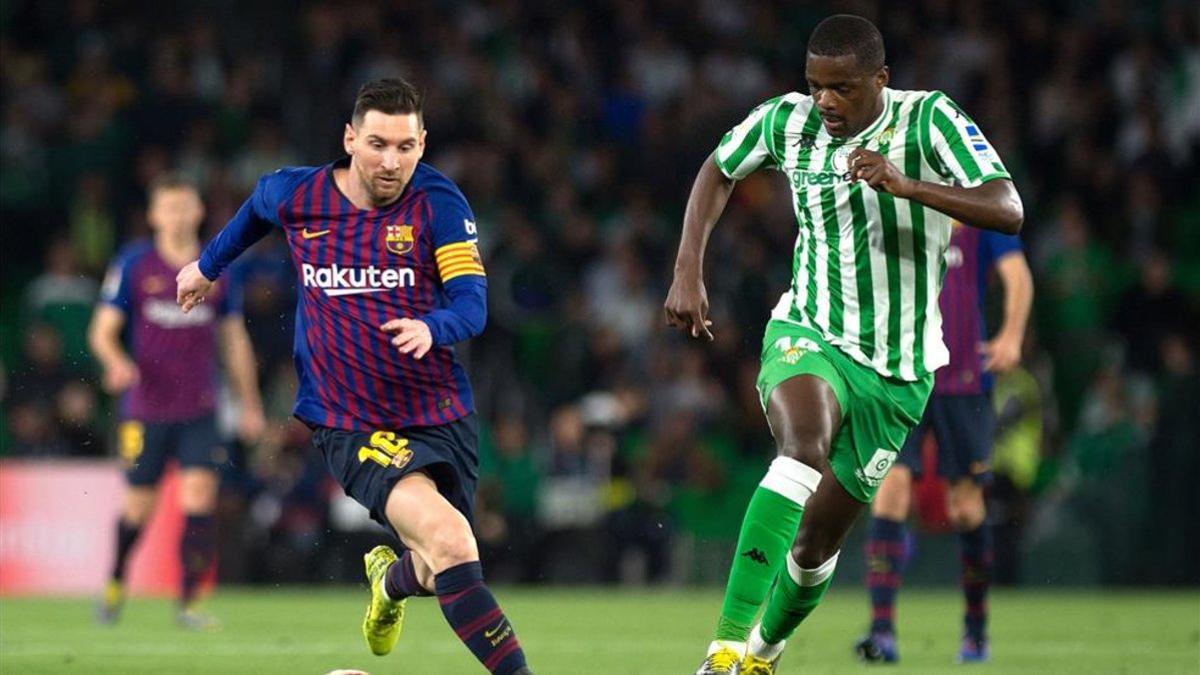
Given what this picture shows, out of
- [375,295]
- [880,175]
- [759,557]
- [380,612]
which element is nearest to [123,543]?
[380,612]

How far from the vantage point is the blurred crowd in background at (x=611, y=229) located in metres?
16.2

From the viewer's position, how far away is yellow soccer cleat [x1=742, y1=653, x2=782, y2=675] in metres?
7.03

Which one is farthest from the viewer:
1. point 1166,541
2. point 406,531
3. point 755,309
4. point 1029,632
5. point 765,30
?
point 765,30

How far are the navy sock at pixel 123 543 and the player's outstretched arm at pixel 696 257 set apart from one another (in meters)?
5.82

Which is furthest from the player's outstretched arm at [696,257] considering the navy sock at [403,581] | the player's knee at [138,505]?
the player's knee at [138,505]

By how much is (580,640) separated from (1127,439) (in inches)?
275

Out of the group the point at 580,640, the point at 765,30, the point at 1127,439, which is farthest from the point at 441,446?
the point at 765,30

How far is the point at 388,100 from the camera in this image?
6.82 meters

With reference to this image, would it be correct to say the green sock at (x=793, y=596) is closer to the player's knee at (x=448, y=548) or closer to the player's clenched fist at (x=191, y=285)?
the player's knee at (x=448, y=548)

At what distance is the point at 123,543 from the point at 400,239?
5833mm

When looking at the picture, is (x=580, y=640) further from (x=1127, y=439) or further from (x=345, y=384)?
(x=1127, y=439)

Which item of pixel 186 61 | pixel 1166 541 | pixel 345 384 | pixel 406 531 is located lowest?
pixel 1166 541

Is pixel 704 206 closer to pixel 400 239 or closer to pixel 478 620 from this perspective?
pixel 400 239

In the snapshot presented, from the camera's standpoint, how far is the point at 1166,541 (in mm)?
16125
